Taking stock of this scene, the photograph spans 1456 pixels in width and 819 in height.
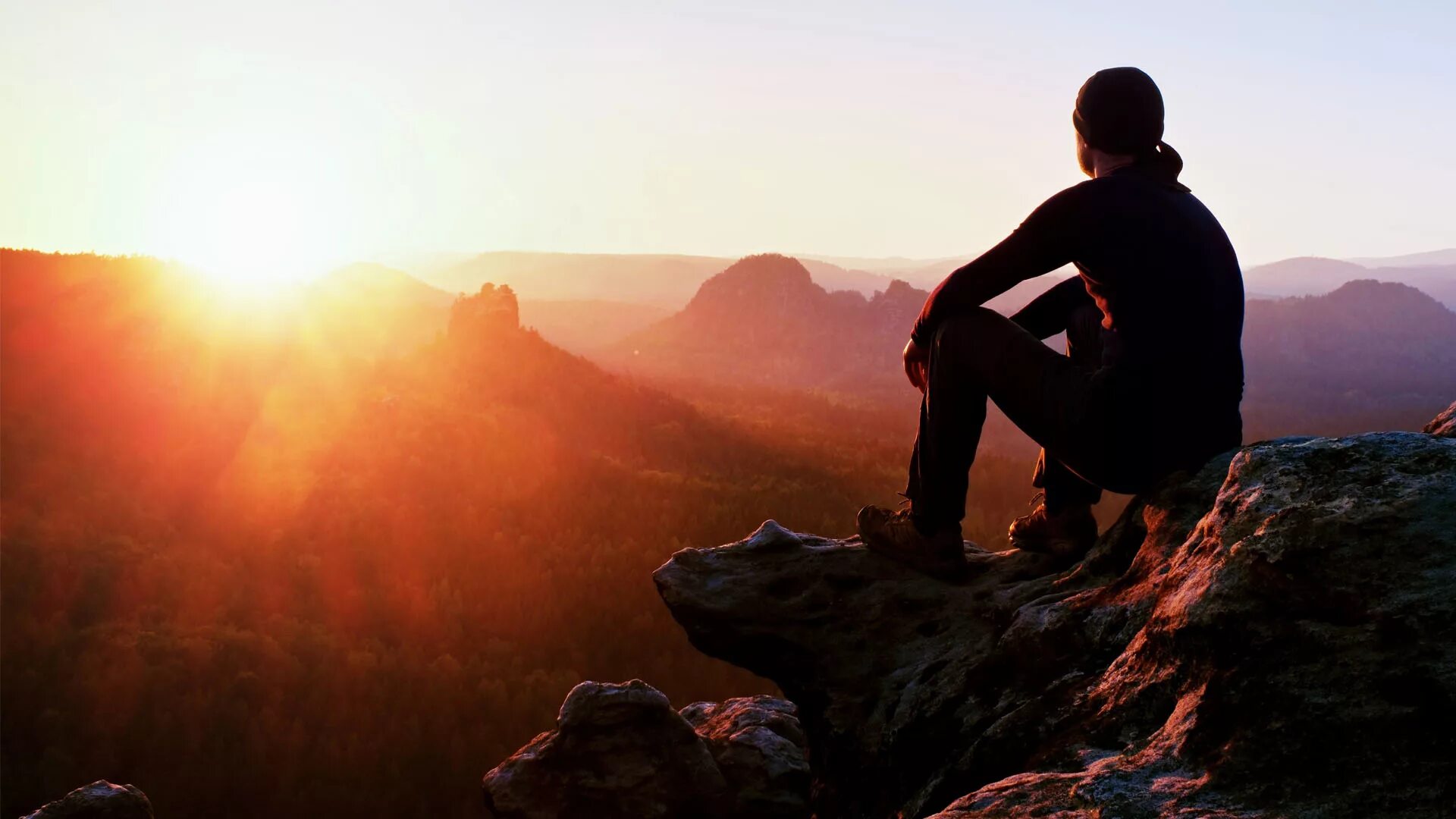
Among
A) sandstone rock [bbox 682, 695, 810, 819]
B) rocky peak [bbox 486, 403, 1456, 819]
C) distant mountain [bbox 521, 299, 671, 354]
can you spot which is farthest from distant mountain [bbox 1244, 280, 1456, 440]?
distant mountain [bbox 521, 299, 671, 354]

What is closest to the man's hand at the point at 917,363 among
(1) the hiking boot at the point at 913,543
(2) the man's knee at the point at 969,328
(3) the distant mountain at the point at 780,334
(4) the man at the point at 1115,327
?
(4) the man at the point at 1115,327

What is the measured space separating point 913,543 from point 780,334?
64.3m

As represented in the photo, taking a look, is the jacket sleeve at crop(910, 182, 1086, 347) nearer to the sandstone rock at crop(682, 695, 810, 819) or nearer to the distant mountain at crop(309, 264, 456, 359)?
the sandstone rock at crop(682, 695, 810, 819)

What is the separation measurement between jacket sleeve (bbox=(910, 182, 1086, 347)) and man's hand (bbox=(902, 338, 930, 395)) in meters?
0.46

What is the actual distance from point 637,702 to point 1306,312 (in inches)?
3102

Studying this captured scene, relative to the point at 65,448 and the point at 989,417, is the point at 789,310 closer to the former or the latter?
the point at 989,417

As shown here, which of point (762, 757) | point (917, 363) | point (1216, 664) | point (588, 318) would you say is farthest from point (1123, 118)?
point (588, 318)

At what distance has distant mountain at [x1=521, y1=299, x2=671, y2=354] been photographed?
113 m

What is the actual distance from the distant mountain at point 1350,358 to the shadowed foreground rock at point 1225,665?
3880 centimetres

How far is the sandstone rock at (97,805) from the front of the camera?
609 centimetres

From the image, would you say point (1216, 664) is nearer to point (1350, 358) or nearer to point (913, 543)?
Result: point (913, 543)

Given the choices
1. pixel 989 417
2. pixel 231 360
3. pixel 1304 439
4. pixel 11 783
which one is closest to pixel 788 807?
pixel 1304 439

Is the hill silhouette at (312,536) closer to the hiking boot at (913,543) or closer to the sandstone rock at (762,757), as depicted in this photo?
the sandstone rock at (762,757)

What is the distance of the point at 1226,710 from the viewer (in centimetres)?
279
